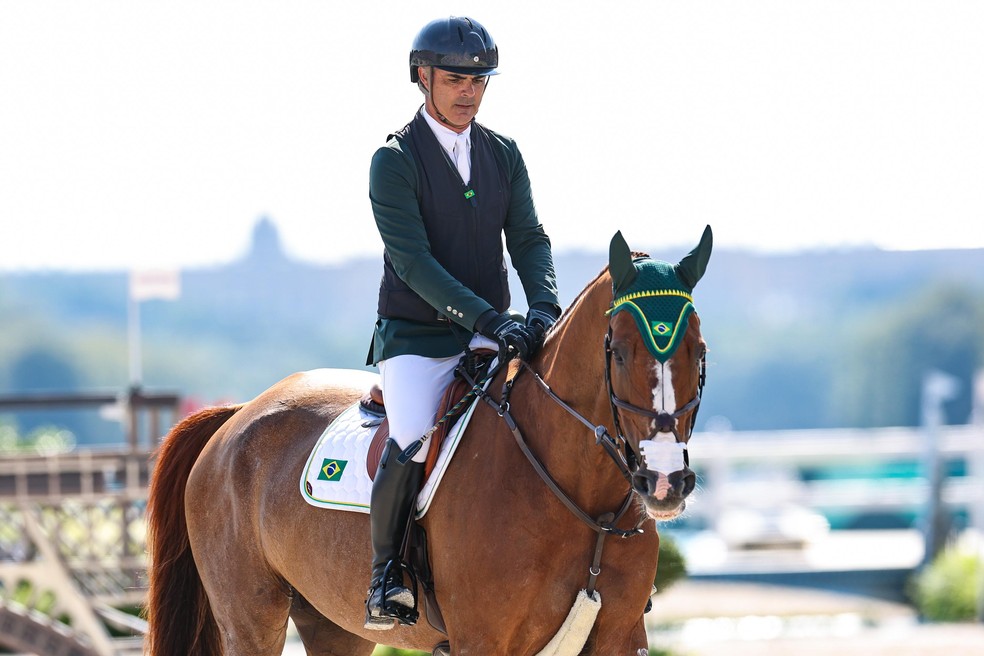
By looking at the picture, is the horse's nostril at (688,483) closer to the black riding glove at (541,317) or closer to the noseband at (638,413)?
the noseband at (638,413)

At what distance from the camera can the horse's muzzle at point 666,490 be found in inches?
150

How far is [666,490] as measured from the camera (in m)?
3.81

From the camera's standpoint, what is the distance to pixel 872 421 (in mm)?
63656

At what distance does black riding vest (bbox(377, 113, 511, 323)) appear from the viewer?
16.4 feet

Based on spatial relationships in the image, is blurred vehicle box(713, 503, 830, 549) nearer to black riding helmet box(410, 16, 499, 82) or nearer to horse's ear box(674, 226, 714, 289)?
black riding helmet box(410, 16, 499, 82)

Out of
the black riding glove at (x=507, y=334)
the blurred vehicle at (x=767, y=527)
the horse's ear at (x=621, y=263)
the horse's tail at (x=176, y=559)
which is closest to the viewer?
the horse's ear at (x=621, y=263)

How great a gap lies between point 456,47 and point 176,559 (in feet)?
9.84

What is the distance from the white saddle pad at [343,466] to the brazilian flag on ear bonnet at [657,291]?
968 mm

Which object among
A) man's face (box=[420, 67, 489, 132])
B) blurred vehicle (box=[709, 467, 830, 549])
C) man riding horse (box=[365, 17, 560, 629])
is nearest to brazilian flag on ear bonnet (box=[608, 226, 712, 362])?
man riding horse (box=[365, 17, 560, 629])

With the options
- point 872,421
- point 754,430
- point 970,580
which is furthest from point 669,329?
point 754,430

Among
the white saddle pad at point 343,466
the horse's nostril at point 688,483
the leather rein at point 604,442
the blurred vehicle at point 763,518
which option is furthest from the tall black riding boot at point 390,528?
the blurred vehicle at point 763,518

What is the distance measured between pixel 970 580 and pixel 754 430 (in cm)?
5668

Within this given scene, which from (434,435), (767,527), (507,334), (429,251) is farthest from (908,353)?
(507,334)

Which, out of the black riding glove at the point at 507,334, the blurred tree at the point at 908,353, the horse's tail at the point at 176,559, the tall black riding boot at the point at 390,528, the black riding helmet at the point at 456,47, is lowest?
the blurred tree at the point at 908,353
